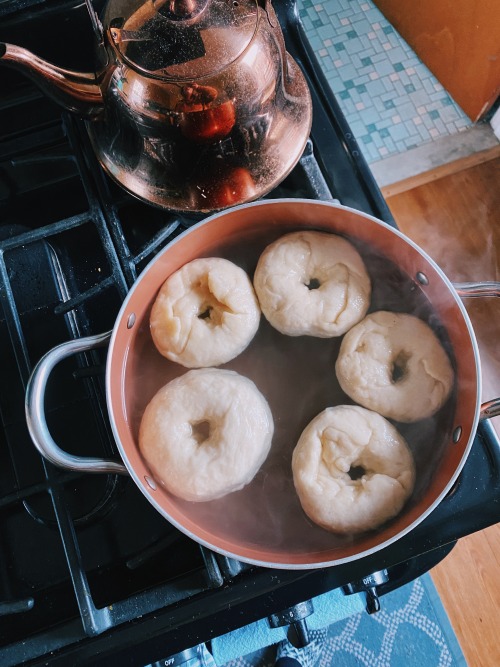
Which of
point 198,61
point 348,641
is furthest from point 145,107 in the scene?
point 348,641

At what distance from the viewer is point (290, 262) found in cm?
76

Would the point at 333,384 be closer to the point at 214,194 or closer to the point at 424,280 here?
the point at 424,280

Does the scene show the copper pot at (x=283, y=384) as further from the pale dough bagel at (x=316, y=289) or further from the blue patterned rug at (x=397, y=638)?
the blue patterned rug at (x=397, y=638)

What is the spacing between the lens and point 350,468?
0.73 m

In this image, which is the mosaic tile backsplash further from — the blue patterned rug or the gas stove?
the blue patterned rug

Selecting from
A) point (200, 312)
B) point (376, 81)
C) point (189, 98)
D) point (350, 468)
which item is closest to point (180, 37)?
point (189, 98)

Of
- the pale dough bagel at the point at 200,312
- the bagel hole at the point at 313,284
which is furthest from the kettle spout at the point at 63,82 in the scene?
the bagel hole at the point at 313,284

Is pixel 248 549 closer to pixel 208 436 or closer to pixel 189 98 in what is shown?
pixel 208 436

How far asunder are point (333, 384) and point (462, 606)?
0.56 m

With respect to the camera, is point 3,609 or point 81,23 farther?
point 81,23

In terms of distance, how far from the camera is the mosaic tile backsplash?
125cm

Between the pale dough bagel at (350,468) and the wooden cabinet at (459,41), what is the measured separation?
84 cm

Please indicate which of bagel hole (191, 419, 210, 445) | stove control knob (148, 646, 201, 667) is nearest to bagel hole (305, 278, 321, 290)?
bagel hole (191, 419, 210, 445)

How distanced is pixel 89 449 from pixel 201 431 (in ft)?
0.53
